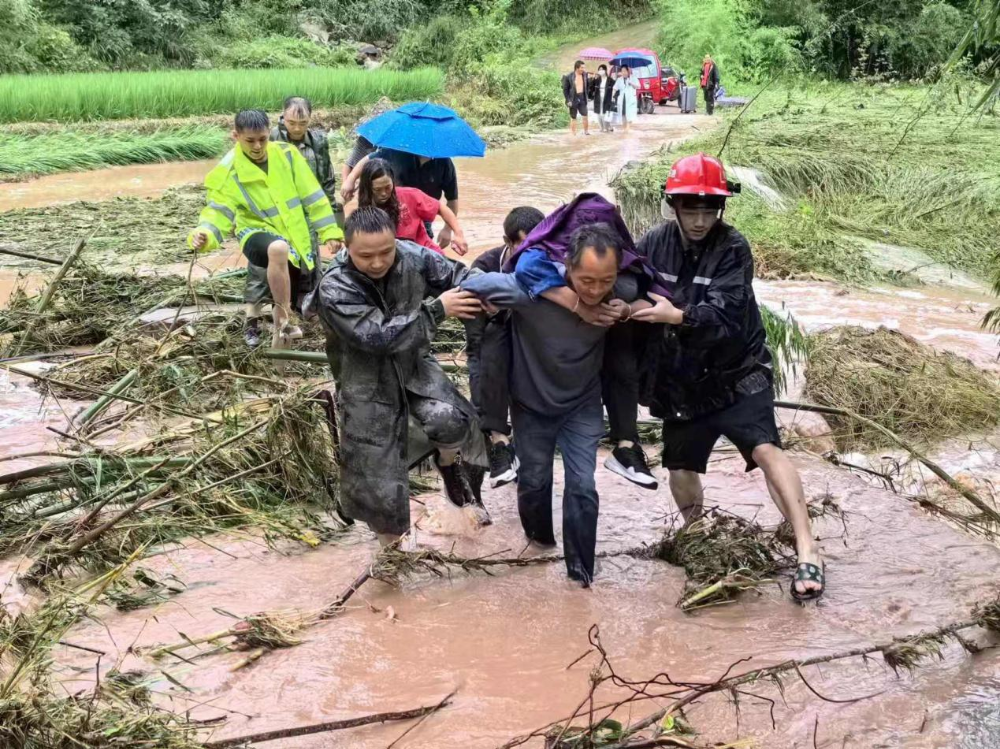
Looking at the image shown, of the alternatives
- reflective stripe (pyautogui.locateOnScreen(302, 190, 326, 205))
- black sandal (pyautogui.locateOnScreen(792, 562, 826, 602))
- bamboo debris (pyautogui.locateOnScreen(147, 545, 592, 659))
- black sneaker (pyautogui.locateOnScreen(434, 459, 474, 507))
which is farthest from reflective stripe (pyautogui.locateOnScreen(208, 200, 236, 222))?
black sandal (pyautogui.locateOnScreen(792, 562, 826, 602))

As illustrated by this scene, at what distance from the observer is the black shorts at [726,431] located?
→ 4055 millimetres

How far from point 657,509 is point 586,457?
1.21 m

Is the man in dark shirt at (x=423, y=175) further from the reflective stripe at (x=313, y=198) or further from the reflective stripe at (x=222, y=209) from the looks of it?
the reflective stripe at (x=222, y=209)

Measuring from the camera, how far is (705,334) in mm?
3861

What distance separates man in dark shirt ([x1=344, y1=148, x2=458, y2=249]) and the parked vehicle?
22.2 meters

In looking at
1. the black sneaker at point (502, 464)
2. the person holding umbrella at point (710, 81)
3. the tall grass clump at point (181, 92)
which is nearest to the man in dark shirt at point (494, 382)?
the black sneaker at point (502, 464)

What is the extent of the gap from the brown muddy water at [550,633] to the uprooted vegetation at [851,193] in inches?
219

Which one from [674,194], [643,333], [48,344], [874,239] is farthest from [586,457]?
[874,239]

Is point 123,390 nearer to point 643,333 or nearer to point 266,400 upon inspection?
point 266,400

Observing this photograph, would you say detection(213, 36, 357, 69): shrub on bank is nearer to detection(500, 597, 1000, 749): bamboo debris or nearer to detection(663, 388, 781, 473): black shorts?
detection(663, 388, 781, 473): black shorts

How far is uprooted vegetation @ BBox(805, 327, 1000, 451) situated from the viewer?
20.4 ft

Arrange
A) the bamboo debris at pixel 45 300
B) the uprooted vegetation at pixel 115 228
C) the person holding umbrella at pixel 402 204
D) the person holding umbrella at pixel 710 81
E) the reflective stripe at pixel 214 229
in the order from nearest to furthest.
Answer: the person holding umbrella at pixel 402 204, the reflective stripe at pixel 214 229, the bamboo debris at pixel 45 300, the uprooted vegetation at pixel 115 228, the person holding umbrella at pixel 710 81

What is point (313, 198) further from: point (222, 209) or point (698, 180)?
point (698, 180)

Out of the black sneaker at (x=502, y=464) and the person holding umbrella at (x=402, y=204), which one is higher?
the person holding umbrella at (x=402, y=204)
